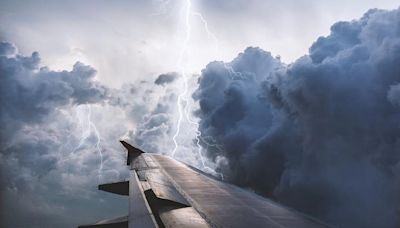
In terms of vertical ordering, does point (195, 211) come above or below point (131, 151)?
below

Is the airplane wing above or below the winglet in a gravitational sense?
below

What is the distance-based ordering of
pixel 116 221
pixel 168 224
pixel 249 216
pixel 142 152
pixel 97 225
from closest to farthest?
pixel 168 224 → pixel 97 225 → pixel 116 221 → pixel 249 216 → pixel 142 152

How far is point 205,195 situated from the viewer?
9906mm

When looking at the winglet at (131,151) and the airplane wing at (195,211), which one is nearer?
the airplane wing at (195,211)

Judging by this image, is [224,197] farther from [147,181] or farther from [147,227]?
[147,227]

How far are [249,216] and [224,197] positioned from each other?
94.3 inches

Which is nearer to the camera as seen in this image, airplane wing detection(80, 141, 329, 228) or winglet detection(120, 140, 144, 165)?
airplane wing detection(80, 141, 329, 228)

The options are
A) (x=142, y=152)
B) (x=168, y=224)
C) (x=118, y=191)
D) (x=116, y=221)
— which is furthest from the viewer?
(x=142, y=152)

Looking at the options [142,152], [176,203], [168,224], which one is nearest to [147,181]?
[176,203]

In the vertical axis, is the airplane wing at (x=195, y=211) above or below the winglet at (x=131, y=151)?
below

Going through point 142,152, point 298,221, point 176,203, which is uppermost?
point 142,152

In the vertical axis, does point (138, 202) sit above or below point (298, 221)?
above

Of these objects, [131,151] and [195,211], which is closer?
[195,211]

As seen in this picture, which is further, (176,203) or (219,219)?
(176,203)
